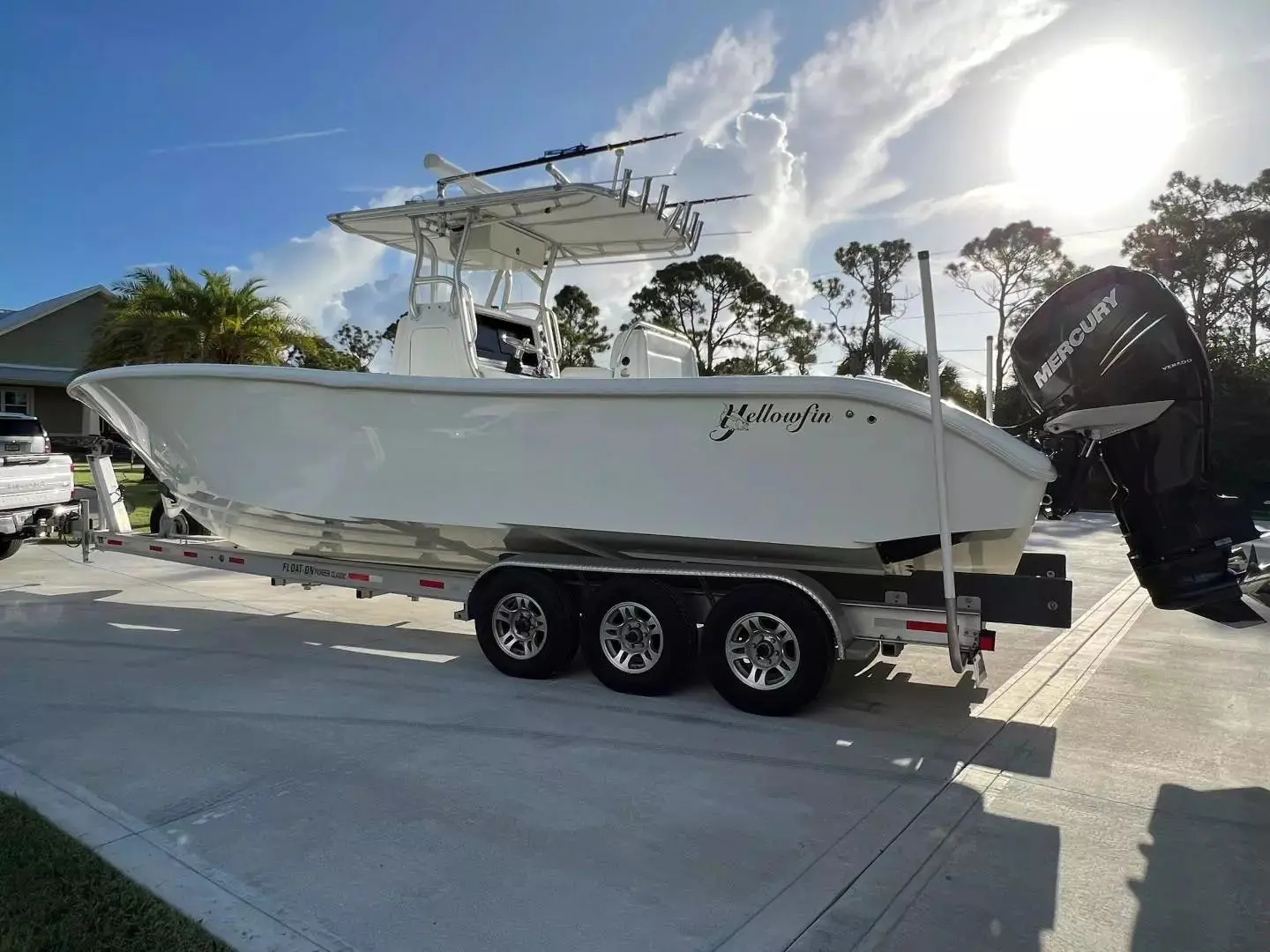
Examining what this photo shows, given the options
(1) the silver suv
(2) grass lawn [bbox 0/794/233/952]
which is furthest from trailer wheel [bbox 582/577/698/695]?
(1) the silver suv

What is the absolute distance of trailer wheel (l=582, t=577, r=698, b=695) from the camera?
5363 millimetres

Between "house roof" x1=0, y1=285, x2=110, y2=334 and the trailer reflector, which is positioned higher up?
"house roof" x1=0, y1=285, x2=110, y2=334

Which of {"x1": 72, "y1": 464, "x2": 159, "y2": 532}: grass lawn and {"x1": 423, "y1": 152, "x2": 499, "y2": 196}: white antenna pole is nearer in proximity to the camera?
{"x1": 423, "y1": 152, "x2": 499, "y2": 196}: white antenna pole

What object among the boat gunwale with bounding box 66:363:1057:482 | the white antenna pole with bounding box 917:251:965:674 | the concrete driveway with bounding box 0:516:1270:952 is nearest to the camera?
the concrete driveway with bounding box 0:516:1270:952

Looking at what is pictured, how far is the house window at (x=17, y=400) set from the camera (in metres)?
26.5

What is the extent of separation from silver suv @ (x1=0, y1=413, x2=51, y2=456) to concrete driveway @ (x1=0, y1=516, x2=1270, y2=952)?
362cm

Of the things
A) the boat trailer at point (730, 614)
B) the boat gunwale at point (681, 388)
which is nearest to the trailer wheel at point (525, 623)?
the boat trailer at point (730, 614)

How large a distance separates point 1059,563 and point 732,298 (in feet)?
92.8

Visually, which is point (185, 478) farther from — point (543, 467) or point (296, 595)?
point (543, 467)

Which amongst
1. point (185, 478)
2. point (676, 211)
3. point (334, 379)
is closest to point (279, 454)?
point (334, 379)

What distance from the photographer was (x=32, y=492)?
9.39 m

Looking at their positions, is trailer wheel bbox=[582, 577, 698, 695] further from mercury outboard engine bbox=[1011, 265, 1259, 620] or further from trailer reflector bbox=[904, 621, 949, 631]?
mercury outboard engine bbox=[1011, 265, 1259, 620]

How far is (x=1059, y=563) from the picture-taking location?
18.0ft

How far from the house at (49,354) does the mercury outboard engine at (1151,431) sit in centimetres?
2828
